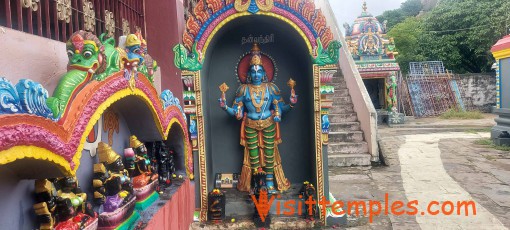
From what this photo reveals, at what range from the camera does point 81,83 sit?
9.42 ft

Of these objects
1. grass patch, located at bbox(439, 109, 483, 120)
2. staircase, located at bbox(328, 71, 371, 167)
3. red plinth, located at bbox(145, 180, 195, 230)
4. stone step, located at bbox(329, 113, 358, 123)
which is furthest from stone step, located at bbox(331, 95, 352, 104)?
grass patch, located at bbox(439, 109, 483, 120)

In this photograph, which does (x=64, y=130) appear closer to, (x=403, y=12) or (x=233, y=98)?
(x=233, y=98)

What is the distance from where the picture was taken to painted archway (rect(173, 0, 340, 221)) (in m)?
5.15

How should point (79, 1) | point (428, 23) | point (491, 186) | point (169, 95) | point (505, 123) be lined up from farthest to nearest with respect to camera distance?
point (428, 23) < point (505, 123) < point (491, 186) < point (169, 95) < point (79, 1)

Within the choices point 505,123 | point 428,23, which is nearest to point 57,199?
point 505,123

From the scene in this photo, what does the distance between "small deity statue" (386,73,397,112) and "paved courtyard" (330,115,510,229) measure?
5.45m

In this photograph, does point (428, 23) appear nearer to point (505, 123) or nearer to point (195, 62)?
point (505, 123)

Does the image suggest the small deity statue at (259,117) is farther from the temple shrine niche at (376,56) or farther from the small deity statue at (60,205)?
the temple shrine niche at (376,56)

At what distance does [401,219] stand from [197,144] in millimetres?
2888

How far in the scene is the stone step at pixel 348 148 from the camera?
29.8 feet

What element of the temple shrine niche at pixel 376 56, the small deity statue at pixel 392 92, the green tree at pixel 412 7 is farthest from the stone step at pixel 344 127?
the green tree at pixel 412 7

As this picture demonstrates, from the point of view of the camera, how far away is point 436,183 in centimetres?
715

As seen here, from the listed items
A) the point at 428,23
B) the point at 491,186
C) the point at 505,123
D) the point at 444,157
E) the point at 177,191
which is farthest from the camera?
the point at 428,23

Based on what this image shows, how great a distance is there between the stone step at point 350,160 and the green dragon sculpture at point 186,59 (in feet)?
15.0
